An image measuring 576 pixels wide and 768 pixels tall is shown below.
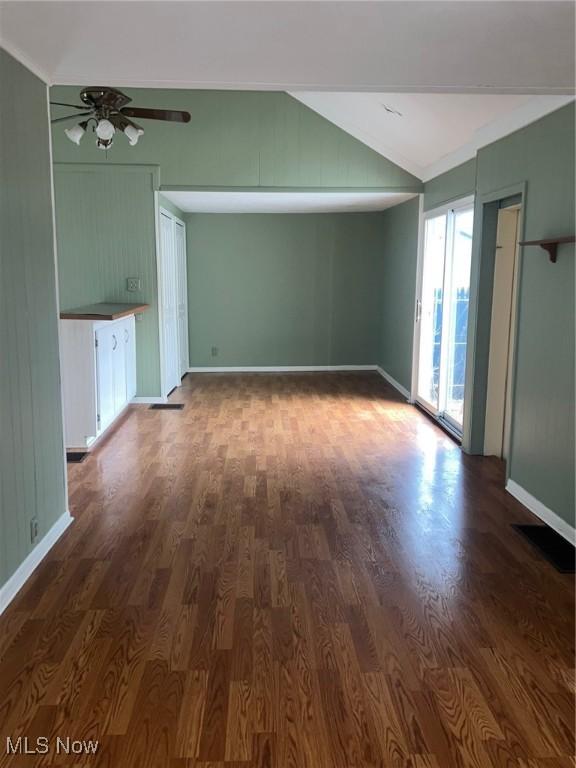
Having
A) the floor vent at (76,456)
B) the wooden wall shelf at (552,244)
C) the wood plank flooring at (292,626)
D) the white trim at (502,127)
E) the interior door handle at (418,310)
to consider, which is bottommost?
the wood plank flooring at (292,626)

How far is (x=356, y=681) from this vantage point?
2297 mm

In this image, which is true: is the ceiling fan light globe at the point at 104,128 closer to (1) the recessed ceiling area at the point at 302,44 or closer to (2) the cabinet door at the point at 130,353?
(1) the recessed ceiling area at the point at 302,44

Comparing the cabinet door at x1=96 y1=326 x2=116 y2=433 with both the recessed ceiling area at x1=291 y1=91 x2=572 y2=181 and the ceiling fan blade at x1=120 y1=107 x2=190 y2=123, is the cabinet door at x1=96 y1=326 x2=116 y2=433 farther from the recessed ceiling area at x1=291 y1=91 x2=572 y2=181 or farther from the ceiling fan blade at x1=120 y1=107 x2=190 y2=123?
the recessed ceiling area at x1=291 y1=91 x2=572 y2=181

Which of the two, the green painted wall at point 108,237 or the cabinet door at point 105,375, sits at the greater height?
the green painted wall at point 108,237

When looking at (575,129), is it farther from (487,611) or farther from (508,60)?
(487,611)

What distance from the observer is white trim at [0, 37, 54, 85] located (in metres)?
2.70

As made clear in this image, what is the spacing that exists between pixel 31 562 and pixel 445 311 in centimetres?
436

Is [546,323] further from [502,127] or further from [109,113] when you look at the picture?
[109,113]

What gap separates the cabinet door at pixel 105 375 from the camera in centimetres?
532

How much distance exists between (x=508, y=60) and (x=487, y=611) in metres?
2.41

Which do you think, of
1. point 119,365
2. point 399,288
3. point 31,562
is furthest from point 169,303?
point 31,562

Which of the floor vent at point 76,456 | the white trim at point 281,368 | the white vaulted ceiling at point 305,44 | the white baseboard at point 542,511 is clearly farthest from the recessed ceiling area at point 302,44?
the white trim at point 281,368

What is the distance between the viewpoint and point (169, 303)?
747 centimetres

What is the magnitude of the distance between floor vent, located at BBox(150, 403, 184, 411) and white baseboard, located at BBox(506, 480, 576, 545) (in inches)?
145
